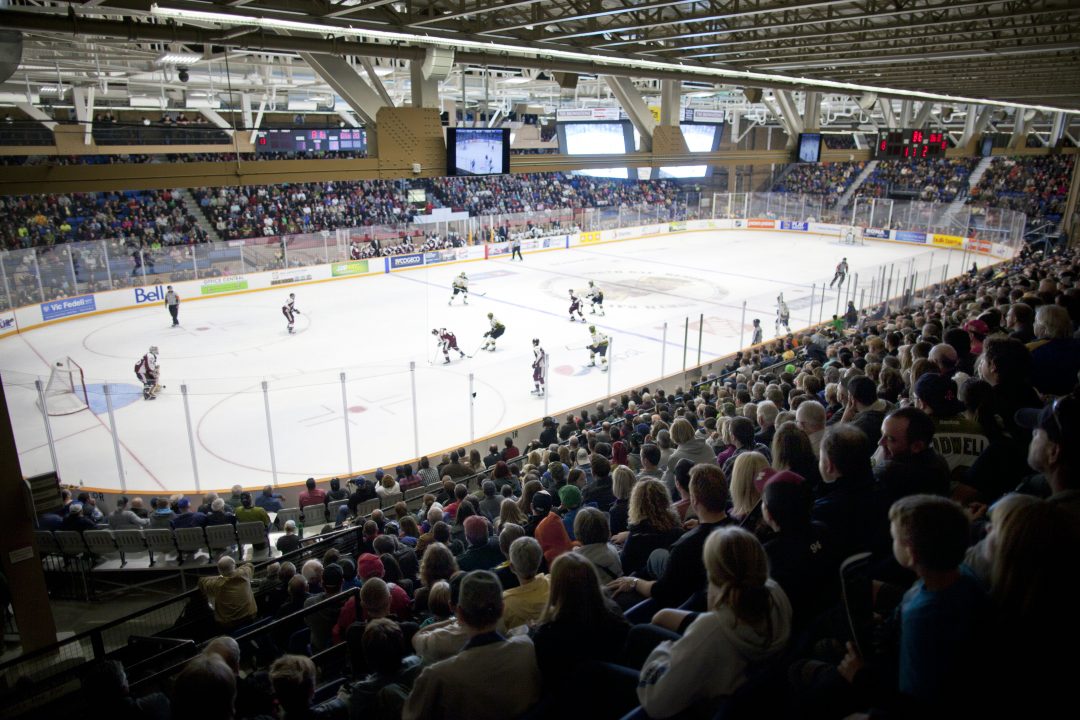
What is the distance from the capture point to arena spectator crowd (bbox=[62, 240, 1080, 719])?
2.10m

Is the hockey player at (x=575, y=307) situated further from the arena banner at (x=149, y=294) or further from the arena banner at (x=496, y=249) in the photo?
the arena banner at (x=149, y=294)

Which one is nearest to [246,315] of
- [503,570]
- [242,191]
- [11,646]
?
[242,191]

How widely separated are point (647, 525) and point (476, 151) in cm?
834

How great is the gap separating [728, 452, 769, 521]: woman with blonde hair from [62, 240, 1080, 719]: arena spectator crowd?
1cm

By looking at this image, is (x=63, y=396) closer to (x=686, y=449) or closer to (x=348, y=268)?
(x=686, y=449)

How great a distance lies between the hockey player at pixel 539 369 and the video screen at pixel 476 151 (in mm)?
4914

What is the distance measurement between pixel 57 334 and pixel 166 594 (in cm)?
1678

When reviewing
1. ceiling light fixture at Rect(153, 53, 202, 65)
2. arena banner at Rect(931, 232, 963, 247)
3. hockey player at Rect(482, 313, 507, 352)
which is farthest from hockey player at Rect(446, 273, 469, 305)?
arena banner at Rect(931, 232, 963, 247)

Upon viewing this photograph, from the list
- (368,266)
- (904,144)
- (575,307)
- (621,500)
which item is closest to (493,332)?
(575,307)

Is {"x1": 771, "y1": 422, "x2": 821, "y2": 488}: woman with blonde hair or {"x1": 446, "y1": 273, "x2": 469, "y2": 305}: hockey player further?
{"x1": 446, "y1": 273, "x2": 469, "y2": 305}: hockey player

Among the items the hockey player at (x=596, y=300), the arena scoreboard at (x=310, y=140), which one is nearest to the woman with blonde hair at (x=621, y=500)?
the hockey player at (x=596, y=300)

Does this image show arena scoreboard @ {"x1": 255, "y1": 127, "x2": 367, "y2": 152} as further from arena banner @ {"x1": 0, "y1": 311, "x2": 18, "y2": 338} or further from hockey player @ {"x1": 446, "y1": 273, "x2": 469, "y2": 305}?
arena banner @ {"x1": 0, "y1": 311, "x2": 18, "y2": 338}

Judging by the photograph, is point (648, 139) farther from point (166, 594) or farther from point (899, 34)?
point (166, 594)

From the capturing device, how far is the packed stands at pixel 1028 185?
135 feet
